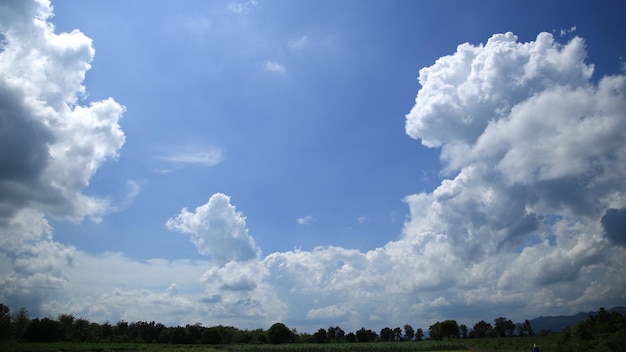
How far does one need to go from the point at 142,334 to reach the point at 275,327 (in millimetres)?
48969

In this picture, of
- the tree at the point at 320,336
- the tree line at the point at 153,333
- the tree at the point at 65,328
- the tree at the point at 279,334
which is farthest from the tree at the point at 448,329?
the tree at the point at 65,328

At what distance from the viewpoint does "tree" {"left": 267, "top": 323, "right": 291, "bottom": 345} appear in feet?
348

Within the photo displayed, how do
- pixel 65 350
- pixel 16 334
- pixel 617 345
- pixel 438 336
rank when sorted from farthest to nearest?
pixel 438 336 < pixel 16 334 < pixel 65 350 < pixel 617 345

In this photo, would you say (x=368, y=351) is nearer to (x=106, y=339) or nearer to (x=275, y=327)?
(x=275, y=327)

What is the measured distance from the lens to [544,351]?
48.7 meters

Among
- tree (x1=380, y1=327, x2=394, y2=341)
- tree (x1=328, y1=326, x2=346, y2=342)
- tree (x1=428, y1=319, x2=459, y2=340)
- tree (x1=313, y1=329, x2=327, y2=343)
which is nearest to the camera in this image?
tree (x1=428, y1=319, x2=459, y2=340)

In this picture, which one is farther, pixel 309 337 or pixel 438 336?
pixel 309 337

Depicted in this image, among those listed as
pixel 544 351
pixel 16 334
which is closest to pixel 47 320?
pixel 16 334

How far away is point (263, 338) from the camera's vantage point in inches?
5202

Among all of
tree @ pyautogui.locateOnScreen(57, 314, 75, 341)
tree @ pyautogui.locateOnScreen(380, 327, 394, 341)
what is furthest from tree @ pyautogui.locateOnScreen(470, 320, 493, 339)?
tree @ pyautogui.locateOnScreen(57, 314, 75, 341)

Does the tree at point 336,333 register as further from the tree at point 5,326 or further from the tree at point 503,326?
the tree at point 5,326

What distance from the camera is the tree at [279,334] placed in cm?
10594

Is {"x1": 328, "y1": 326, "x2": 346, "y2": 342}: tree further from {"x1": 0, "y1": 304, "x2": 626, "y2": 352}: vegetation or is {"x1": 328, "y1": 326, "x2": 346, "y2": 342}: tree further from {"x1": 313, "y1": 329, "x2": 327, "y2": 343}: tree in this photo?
{"x1": 313, "y1": 329, "x2": 327, "y2": 343}: tree

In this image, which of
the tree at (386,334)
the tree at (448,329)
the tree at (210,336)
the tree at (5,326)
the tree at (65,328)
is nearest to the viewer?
the tree at (5,326)
